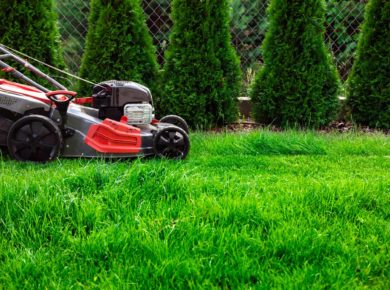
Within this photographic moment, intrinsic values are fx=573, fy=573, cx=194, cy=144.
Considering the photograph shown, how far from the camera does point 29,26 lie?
19.4 ft

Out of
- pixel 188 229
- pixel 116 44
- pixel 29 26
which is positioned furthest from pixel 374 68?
pixel 188 229

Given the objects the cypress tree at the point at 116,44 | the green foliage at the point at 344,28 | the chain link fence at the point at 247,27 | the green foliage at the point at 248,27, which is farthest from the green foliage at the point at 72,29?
the green foliage at the point at 344,28

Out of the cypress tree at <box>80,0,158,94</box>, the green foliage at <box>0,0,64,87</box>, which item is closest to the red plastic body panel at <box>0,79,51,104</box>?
the green foliage at <box>0,0,64,87</box>

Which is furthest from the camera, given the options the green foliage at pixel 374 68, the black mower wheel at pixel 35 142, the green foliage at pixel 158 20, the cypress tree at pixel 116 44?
the green foliage at pixel 158 20

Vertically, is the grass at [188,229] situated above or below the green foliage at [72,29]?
below

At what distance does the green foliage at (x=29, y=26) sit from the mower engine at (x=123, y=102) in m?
1.60

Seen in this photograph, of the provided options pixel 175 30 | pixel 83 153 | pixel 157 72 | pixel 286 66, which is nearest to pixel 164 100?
pixel 157 72

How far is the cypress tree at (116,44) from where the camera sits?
6.03 meters

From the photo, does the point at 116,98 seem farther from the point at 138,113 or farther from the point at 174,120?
the point at 174,120

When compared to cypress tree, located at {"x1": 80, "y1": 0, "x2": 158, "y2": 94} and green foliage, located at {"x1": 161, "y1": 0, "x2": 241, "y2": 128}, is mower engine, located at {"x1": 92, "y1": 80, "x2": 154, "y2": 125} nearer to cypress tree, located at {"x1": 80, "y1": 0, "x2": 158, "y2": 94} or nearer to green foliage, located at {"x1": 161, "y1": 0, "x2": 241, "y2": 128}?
cypress tree, located at {"x1": 80, "y1": 0, "x2": 158, "y2": 94}

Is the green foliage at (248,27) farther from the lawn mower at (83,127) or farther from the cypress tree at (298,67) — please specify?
the lawn mower at (83,127)

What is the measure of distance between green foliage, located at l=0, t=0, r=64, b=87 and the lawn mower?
1.29 metres

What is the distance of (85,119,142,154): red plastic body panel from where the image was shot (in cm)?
450

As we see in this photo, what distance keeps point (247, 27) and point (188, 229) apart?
268 inches
